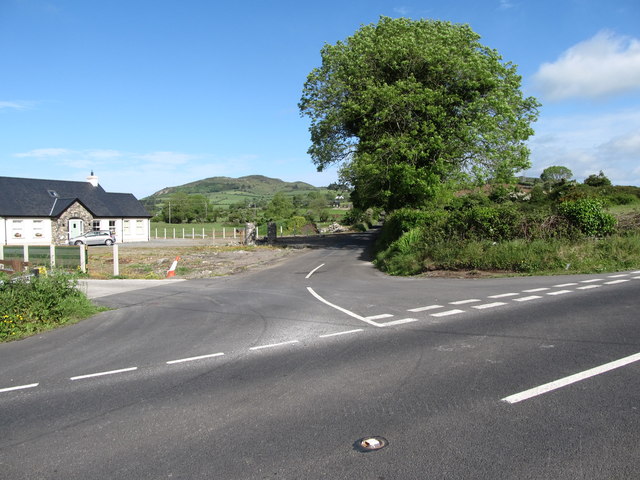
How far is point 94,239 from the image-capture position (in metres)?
46.4

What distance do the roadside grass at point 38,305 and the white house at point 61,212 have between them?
133ft

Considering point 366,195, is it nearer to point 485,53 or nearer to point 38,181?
point 485,53

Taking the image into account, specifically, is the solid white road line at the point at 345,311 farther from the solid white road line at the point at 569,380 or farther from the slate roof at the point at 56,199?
the slate roof at the point at 56,199

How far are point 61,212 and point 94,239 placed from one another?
5.94 meters

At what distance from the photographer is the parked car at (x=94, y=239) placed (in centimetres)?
4584

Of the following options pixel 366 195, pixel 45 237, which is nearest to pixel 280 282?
pixel 366 195

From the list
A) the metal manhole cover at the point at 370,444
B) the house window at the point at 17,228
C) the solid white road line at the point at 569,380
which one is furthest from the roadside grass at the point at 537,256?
the house window at the point at 17,228

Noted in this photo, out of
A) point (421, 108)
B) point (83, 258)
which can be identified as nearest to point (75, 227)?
point (83, 258)

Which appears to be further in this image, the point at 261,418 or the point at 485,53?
the point at 485,53

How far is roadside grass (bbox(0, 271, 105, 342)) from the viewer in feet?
33.0

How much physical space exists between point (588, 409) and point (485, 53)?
30741 millimetres

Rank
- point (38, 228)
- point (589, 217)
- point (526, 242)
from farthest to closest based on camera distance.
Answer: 1. point (38, 228)
2. point (526, 242)
3. point (589, 217)

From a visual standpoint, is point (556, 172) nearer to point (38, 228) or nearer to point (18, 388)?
point (38, 228)

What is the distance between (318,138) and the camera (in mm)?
34312
